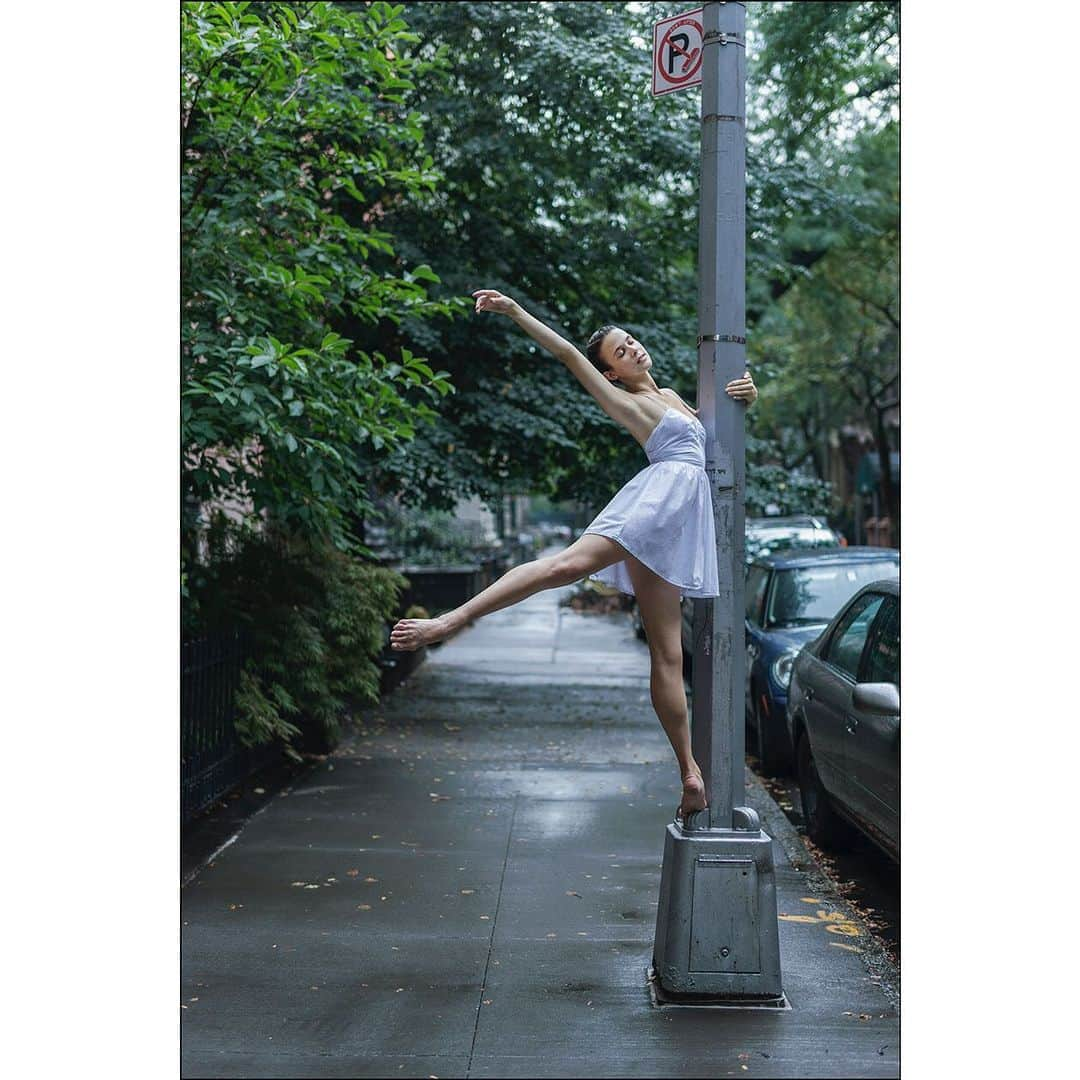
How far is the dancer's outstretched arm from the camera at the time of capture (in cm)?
475

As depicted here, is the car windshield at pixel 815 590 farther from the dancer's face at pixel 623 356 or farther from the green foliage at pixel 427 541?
the green foliage at pixel 427 541

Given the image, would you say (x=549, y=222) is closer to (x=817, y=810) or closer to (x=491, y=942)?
(x=817, y=810)

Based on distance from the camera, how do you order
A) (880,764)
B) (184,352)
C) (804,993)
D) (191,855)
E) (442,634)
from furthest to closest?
(191,855) < (184,352) < (880,764) < (804,993) < (442,634)

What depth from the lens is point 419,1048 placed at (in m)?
4.73

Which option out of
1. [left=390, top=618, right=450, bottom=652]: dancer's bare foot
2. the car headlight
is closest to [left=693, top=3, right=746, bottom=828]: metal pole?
[left=390, top=618, right=450, bottom=652]: dancer's bare foot

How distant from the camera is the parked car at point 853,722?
242 inches

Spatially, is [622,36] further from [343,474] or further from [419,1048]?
[419,1048]

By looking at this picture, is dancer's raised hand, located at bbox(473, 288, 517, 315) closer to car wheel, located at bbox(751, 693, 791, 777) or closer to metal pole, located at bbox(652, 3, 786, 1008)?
metal pole, located at bbox(652, 3, 786, 1008)

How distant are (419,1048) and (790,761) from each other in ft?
21.7

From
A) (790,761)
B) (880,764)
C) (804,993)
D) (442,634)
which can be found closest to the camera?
(442,634)

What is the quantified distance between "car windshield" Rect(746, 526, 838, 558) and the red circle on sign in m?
11.9

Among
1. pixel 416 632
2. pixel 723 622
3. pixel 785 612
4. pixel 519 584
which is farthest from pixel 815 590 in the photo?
pixel 416 632

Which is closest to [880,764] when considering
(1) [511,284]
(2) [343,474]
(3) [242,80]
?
(2) [343,474]

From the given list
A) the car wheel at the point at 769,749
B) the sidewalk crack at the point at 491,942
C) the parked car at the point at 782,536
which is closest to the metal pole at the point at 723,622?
the sidewalk crack at the point at 491,942
